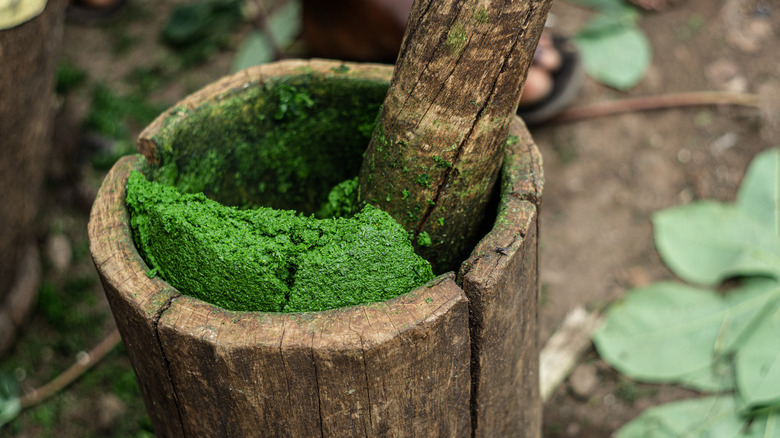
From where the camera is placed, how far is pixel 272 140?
5.84 feet

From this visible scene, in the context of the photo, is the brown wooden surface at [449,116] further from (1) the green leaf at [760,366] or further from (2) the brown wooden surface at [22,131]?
(1) the green leaf at [760,366]

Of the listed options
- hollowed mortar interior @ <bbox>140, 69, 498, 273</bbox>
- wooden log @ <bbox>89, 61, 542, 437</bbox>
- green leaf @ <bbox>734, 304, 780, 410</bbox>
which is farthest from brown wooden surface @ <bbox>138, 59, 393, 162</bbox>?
green leaf @ <bbox>734, 304, 780, 410</bbox>

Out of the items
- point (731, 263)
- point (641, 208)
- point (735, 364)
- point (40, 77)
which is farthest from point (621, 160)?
point (40, 77)

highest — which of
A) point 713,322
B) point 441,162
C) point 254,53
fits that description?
point 441,162

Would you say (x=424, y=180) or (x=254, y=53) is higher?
(x=424, y=180)

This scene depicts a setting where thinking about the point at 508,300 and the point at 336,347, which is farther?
the point at 508,300

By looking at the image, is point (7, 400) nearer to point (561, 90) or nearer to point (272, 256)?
point (272, 256)

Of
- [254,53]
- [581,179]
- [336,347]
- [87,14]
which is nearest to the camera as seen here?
[336,347]

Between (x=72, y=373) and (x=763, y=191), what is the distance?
307cm

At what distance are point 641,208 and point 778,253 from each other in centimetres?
64

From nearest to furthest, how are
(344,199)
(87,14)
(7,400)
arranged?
(344,199) → (7,400) → (87,14)

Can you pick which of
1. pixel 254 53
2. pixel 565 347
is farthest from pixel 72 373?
pixel 565 347

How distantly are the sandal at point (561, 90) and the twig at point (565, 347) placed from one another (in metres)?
1.09

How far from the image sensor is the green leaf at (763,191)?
306cm
